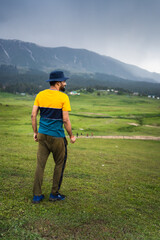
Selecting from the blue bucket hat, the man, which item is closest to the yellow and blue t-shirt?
the man

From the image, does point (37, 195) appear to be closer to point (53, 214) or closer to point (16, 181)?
point (53, 214)

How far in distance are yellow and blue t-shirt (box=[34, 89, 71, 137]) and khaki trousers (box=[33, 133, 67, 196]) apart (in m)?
0.20

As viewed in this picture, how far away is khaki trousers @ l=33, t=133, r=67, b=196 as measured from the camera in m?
5.59

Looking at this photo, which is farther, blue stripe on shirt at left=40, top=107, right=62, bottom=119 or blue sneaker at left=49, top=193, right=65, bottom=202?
blue sneaker at left=49, top=193, right=65, bottom=202

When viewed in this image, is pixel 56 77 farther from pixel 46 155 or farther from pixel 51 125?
pixel 46 155

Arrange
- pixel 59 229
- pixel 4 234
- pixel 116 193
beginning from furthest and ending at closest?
pixel 116 193, pixel 59 229, pixel 4 234

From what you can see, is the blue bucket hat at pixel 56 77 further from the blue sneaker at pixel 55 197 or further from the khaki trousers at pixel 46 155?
the blue sneaker at pixel 55 197

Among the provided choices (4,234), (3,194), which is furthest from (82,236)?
(3,194)

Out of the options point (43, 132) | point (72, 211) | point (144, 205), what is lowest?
point (144, 205)

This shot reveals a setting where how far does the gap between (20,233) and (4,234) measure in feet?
1.07

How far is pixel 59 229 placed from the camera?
14.3 feet

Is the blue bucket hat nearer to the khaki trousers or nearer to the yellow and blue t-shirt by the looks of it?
the yellow and blue t-shirt

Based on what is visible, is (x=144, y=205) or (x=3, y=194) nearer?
(x=3, y=194)

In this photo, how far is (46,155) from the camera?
5.73 meters
